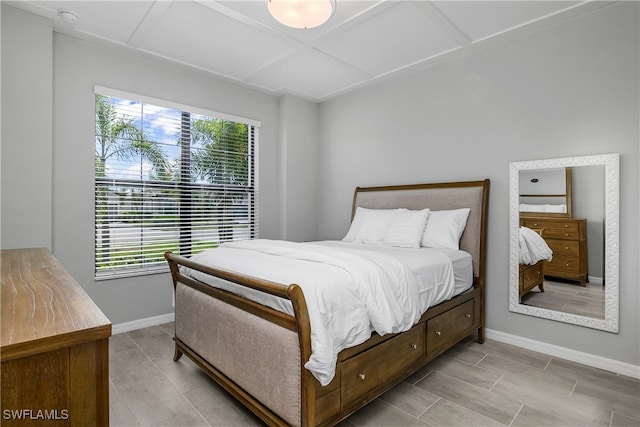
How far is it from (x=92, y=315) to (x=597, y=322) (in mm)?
3235

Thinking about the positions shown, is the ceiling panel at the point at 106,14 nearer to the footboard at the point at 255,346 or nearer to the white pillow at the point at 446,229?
the footboard at the point at 255,346

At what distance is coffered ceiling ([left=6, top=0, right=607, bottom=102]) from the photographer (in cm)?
248

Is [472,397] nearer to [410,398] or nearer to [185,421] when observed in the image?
[410,398]

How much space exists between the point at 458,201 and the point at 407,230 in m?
0.59

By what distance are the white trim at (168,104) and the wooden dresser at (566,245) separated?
10.9 ft

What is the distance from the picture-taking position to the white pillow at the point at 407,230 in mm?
3078

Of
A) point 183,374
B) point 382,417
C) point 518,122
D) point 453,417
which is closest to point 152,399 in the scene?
point 183,374

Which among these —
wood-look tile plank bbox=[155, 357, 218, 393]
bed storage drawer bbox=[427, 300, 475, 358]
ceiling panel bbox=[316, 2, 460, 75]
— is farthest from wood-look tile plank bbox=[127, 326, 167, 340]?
ceiling panel bbox=[316, 2, 460, 75]

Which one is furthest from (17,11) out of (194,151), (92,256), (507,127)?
(507,127)

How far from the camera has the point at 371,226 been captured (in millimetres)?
3482

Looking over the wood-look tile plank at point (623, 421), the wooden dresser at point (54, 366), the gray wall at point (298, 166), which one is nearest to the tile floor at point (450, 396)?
the wood-look tile plank at point (623, 421)

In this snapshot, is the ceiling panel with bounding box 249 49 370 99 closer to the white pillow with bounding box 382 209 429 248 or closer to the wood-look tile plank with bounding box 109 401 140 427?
the white pillow with bounding box 382 209 429 248

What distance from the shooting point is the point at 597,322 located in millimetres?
2525

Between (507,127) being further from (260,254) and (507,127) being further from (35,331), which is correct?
(35,331)
